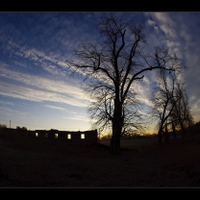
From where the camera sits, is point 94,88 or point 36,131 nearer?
point 94,88

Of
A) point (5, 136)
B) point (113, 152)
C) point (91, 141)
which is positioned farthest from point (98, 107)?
point (5, 136)

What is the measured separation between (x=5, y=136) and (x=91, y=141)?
10.3 meters

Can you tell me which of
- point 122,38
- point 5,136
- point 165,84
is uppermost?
point 122,38

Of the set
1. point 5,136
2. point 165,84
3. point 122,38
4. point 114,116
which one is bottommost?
point 5,136

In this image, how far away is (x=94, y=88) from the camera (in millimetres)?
20812

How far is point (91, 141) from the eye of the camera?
26750 mm

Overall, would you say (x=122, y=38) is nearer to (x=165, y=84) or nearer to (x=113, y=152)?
(x=113, y=152)

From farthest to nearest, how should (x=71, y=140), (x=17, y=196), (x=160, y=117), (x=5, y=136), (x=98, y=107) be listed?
(x=160, y=117) → (x=71, y=140) → (x=5, y=136) → (x=98, y=107) → (x=17, y=196)

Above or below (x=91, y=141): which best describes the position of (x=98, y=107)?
above
